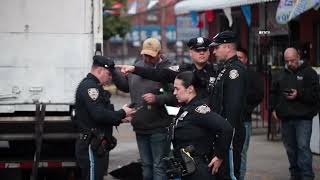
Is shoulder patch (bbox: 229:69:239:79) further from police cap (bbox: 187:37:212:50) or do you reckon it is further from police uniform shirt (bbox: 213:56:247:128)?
police cap (bbox: 187:37:212:50)

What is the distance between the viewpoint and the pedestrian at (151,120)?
24.8ft

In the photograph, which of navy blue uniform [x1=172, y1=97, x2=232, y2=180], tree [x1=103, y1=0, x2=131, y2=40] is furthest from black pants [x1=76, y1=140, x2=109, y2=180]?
tree [x1=103, y1=0, x2=131, y2=40]

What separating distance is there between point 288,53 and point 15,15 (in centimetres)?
351

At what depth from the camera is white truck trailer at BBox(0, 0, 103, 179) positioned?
830 centimetres

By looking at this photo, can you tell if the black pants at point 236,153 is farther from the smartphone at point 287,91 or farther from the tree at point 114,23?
the tree at point 114,23

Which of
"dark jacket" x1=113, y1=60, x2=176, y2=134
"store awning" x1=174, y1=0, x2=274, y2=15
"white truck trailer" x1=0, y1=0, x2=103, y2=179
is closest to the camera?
"dark jacket" x1=113, y1=60, x2=176, y2=134

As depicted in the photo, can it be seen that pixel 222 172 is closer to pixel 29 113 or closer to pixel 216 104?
pixel 216 104

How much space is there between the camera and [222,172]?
5.92 meters

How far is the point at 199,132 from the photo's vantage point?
211 inches

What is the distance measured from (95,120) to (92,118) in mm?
38

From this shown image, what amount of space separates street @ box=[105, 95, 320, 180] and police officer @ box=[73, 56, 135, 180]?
2971 mm

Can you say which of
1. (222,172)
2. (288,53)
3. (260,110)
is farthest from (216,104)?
(260,110)


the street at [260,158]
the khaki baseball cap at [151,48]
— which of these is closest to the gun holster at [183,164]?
the khaki baseball cap at [151,48]

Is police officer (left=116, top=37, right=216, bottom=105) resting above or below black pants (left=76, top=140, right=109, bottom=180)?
above
